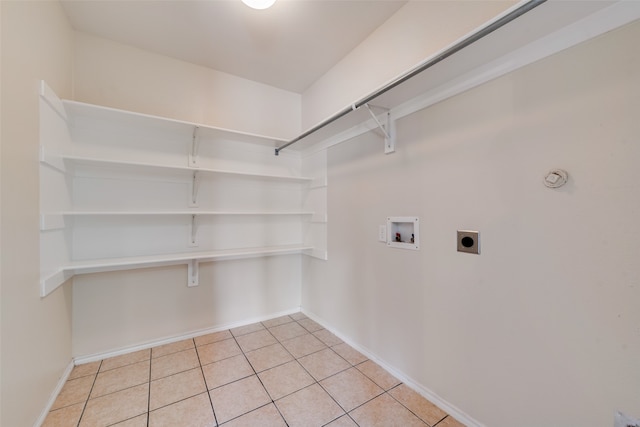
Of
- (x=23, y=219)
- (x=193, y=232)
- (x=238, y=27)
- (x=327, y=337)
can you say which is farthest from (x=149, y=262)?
(x=238, y=27)

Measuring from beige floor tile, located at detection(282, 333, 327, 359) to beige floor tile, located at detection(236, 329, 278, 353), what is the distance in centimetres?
16

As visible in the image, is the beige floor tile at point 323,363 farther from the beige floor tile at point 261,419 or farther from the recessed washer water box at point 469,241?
the recessed washer water box at point 469,241

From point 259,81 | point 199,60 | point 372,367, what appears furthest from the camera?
point 259,81

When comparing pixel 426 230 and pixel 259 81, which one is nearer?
pixel 426 230

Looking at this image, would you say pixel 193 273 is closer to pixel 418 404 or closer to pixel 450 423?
pixel 418 404

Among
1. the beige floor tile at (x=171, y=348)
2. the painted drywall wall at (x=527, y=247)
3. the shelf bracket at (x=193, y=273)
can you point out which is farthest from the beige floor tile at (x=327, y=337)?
the shelf bracket at (x=193, y=273)

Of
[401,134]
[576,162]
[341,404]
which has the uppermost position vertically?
[401,134]

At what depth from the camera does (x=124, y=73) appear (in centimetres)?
209

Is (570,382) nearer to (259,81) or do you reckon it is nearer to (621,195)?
(621,195)

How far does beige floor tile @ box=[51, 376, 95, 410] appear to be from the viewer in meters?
1.54

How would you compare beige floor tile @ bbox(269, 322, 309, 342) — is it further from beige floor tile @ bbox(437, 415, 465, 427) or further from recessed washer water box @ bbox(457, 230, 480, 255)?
recessed washer water box @ bbox(457, 230, 480, 255)

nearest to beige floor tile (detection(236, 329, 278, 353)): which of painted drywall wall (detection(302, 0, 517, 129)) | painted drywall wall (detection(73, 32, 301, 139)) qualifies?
painted drywall wall (detection(73, 32, 301, 139))

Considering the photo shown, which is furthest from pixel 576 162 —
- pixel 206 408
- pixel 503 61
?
pixel 206 408

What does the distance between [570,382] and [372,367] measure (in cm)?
116
